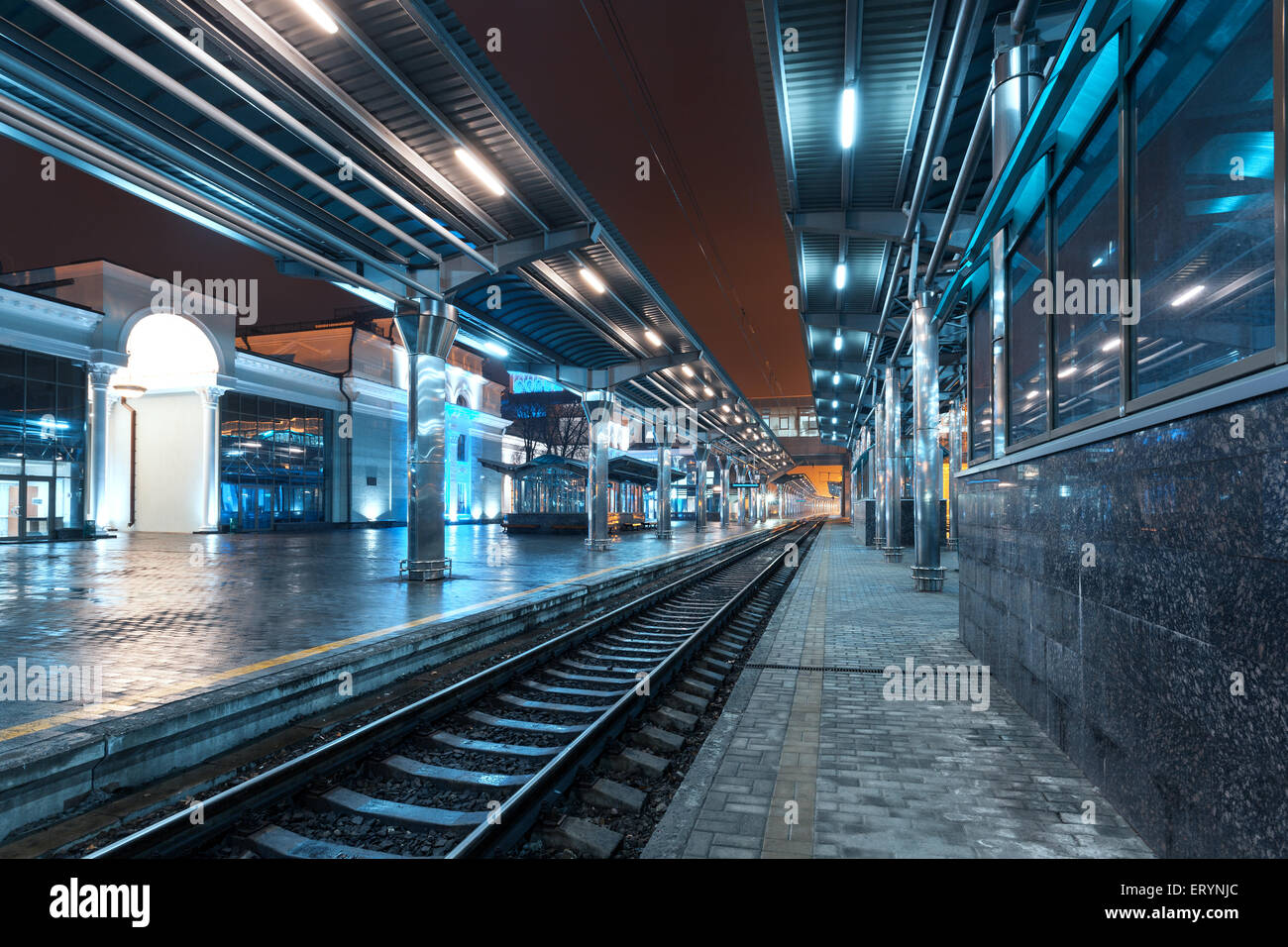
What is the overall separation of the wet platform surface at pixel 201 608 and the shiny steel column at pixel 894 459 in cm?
799

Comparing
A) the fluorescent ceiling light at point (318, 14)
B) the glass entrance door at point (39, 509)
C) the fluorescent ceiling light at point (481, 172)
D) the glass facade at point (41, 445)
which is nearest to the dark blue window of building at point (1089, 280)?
the fluorescent ceiling light at point (318, 14)

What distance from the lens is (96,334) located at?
26.1 m

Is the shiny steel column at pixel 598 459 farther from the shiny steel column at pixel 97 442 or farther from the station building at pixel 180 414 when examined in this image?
the shiny steel column at pixel 97 442

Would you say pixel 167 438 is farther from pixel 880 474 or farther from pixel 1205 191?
pixel 1205 191

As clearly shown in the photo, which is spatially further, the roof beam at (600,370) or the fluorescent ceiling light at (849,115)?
the roof beam at (600,370)

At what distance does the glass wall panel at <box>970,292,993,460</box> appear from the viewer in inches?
289

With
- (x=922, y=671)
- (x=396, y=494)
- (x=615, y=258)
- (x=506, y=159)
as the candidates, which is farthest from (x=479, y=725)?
(x=396, y=494)

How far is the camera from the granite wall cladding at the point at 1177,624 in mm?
2355

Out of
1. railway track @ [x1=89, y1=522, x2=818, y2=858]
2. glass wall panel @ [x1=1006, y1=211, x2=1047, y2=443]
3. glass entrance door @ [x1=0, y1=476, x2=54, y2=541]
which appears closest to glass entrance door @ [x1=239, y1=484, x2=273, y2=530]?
glass entrance door @ [x1=0, y1=476, x2=54, y2=541]

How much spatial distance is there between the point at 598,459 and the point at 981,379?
56.3 feet

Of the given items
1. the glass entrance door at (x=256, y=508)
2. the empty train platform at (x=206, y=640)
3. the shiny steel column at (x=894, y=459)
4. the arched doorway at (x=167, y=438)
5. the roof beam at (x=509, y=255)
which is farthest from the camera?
the glass entrance door at (x=256, y=508)

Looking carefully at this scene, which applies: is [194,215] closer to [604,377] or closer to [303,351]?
[604,377]

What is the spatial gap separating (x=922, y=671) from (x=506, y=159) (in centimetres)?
911

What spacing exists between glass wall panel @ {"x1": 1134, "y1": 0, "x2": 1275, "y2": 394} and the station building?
30.4 m
